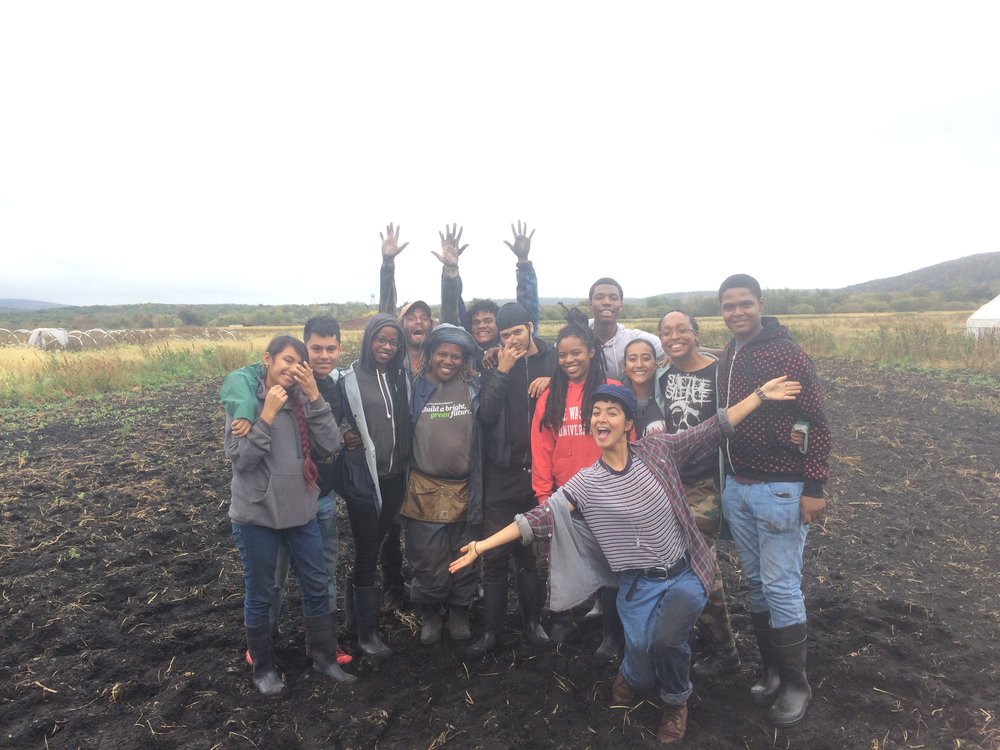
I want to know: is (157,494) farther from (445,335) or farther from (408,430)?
(445,335)

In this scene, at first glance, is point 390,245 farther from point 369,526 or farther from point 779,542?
point 779,542

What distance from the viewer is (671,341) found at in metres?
3.29

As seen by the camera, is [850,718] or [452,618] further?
[452,618]

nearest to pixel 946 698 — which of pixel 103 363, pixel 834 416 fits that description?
pixel 834 416

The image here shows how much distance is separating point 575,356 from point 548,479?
700 millimetres

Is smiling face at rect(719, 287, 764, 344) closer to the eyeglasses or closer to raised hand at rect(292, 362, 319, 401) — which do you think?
the eyeglasses

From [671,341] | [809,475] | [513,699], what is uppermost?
[671,341]

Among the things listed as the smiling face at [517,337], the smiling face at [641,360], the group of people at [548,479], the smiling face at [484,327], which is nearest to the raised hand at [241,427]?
the group of people at [548,479]

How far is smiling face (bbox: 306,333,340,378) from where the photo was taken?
10.9 feet

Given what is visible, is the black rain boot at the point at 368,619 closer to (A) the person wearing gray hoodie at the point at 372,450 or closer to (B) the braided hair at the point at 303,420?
(A) the person wearing gray hoodie at the point at 372,450

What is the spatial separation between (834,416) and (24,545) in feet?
34.6

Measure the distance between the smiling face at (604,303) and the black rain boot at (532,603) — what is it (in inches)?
68.9

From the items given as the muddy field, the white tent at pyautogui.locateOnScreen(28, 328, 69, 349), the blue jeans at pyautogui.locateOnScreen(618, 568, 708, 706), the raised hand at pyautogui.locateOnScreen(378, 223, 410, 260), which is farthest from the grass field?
the blue jeans at pyautogui.locateOnScreen(618, 568, 708, 706)

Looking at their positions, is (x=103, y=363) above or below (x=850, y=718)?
above
